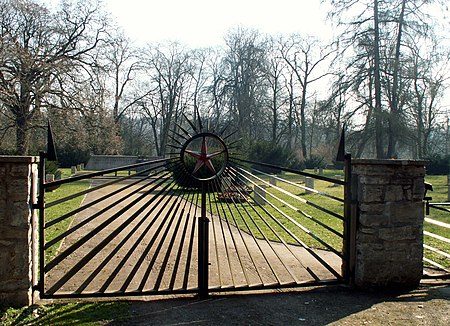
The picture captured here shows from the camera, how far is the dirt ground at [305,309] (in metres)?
3.52

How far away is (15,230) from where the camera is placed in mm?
3656

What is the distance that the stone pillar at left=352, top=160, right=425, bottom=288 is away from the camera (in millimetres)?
4336

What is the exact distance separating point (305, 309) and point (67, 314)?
2.33 metres

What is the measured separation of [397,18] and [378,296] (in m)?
22.8

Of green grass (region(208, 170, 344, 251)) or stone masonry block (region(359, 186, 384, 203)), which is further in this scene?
green grass (region(208, 170, 344, 251))

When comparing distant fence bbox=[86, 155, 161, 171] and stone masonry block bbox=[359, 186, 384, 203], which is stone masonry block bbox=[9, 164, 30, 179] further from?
distant fence bbox=[86, 155, 161, 171]

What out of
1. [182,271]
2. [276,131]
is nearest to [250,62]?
[276,131]

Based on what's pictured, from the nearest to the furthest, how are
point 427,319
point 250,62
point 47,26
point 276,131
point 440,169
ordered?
point 427,319 < point 47,26 < point 440,169 < point 250,62 < point 276,131

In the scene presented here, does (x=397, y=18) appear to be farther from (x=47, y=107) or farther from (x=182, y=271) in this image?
(x=182, y=271)

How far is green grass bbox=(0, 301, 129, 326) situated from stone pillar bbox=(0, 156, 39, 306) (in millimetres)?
169

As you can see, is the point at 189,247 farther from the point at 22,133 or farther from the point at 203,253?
the point at 22,133

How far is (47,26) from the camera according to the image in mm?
20000

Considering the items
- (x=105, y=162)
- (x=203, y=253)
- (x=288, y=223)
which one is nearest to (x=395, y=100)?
(x=288, y=223)

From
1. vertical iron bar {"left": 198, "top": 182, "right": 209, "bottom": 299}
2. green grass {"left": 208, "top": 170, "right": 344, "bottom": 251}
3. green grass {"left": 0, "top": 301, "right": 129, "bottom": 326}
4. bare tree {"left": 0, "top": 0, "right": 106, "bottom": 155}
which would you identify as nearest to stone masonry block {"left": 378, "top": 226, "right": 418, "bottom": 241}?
green grass {"left": 208, "top": 170, "right": 344, "bottom": 251}
